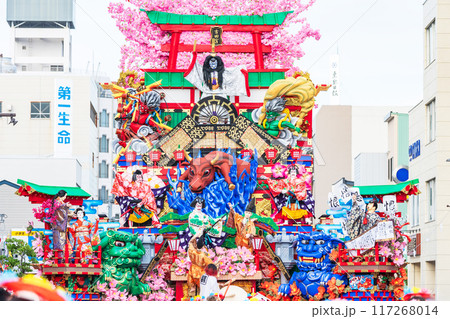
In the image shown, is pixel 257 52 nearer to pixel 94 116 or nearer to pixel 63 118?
pixel 63 118

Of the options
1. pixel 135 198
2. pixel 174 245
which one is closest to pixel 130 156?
pixel 135 198

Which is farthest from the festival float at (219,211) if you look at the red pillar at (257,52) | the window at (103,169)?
the window at (103,169)

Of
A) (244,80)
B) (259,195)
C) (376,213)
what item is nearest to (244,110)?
(244,80)

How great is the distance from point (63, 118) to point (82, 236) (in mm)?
31562

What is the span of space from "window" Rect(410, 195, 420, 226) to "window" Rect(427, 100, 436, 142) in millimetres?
3103

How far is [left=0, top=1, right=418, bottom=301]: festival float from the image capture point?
2492 centimetres

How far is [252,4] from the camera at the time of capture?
1540 inches

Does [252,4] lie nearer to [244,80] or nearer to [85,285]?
[244,80]

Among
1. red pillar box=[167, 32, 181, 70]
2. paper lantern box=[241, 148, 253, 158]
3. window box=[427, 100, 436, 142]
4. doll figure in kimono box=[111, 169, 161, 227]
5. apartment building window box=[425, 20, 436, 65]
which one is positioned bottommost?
doll figure in kimono box=[111, 169, 161, 227]

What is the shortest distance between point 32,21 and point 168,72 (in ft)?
145

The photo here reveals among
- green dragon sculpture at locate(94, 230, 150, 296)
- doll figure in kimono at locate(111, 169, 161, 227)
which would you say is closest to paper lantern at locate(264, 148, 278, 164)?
doll figure in kimono at locate(111, 169, 161, 227)

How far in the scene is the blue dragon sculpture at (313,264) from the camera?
983 inches

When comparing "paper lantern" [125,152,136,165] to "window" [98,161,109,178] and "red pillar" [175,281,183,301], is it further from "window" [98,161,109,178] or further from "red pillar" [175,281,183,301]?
"window" [98,161,109,178]
